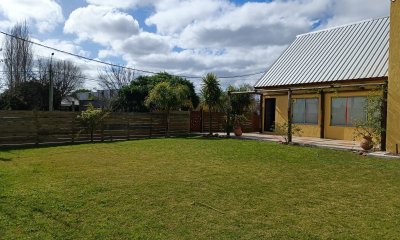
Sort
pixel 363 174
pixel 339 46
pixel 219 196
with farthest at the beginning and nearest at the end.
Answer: pixel 339 46, pixel 363 174, pixel 219 196

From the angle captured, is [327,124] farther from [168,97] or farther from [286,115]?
[168,97]

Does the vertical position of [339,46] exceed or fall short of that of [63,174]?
it exceeds it

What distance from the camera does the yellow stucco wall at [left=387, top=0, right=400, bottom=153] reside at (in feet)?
39.7

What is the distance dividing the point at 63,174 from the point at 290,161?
6.33 m

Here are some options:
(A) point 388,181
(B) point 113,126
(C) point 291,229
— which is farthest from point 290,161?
(B) point 113,126

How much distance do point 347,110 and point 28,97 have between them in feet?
94.9

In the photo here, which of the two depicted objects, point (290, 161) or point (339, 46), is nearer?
point (290, 161)

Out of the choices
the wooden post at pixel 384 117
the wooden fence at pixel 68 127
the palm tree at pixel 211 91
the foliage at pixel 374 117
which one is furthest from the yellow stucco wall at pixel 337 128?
the wooden fence at pixel 68 127

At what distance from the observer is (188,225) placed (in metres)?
4.74

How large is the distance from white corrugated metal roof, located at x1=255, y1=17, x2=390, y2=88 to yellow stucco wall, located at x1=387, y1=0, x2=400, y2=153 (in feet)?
8.40

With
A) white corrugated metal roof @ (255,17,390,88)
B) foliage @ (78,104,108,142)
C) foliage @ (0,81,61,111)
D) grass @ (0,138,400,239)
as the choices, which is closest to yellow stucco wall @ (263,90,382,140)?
white corrugated metal roof @ (255,17,390,88)

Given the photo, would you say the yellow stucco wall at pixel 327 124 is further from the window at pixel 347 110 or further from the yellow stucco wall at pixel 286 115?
the window at pixel 347 110

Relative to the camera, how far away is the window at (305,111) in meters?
18.6

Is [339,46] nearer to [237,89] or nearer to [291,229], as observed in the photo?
[237,89]
